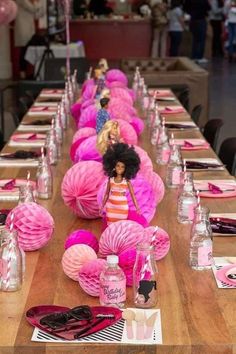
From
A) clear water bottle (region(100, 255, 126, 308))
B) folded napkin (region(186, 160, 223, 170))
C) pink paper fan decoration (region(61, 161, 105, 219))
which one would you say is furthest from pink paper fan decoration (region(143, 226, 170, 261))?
folded napkin (region(186, 160, 223, 170))

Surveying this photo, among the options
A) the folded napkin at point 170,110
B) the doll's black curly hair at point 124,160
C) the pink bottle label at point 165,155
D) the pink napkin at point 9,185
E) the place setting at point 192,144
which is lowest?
the folded napkin at point 170,110

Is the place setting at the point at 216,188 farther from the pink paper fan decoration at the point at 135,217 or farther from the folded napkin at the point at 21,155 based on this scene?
the folded napkin at the point at 21,155

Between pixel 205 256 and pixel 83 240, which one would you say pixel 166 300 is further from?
pixel 83 240

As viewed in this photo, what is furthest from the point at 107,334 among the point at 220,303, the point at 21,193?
the point at 21,193

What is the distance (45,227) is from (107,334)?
73 cm

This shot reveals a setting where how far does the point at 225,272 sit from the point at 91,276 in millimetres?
506

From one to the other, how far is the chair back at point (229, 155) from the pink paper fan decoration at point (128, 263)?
230cm

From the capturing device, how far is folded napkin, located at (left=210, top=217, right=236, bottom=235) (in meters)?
3.16

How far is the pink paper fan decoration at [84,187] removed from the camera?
324 cm

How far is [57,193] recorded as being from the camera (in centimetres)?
380

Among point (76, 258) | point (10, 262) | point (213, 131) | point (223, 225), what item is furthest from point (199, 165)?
point (10, 262)

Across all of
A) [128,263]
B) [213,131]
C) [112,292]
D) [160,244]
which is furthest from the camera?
[213,131]

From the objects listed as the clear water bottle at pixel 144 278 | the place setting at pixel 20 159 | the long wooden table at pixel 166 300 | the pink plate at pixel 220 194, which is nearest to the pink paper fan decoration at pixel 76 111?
the place setting at pixel 20 159

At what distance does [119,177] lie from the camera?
9.45ft
